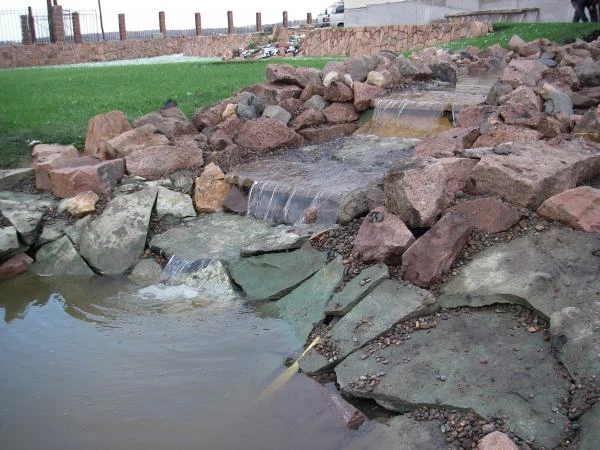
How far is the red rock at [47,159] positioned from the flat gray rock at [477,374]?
4846mm

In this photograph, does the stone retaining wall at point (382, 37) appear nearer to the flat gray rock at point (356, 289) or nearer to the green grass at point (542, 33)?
the green grass at point (542, 33)

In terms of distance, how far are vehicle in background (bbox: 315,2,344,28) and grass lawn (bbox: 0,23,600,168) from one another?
1593 centimetres

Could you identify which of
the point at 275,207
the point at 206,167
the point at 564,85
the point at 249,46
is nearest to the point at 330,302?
the point at 275,207

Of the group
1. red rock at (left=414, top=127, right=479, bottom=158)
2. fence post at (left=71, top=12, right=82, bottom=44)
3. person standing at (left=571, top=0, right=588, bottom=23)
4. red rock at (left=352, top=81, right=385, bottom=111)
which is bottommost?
red rock at (left=414, top=127, right=479, bottom=158)

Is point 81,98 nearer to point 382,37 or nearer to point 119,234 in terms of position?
point 119,234

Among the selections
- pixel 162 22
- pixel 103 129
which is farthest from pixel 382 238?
pixel 162 22

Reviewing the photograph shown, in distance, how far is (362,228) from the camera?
5.19 m

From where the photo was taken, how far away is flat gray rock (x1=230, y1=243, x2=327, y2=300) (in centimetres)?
542

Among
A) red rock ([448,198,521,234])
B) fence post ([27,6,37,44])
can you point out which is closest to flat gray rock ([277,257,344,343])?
red rock ([448,198,521,234])

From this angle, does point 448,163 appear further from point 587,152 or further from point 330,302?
point 330,302

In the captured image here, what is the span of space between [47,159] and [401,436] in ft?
19.2

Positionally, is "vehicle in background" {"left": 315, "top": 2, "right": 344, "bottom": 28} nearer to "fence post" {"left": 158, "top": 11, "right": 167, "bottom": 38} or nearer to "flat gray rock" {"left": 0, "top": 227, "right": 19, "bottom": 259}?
"fence post" {"left": 158, "top": 11, "right": 167, "bottom": 38}

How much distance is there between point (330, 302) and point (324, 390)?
95 cm

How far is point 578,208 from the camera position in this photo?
14.9 feet
